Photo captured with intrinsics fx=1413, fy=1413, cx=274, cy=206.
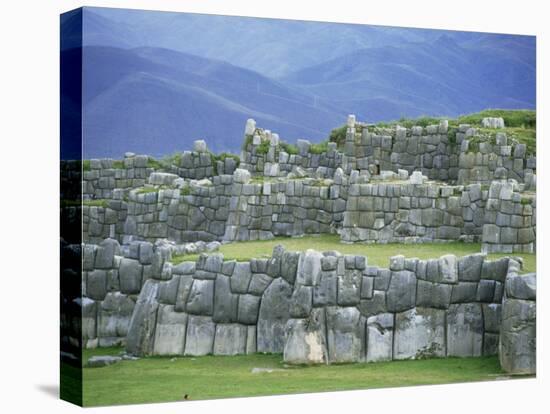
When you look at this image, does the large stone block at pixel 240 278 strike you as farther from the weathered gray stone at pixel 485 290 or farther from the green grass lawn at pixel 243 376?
the weathered gray stone at pixel 485 290

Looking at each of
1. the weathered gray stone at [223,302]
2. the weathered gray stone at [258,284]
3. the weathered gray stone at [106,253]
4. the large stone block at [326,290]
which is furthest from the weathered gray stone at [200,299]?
the large stone block at [326,290]

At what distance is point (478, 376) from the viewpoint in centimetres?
2356

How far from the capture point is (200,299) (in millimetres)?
22438

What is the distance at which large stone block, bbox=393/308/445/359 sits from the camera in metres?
23.2

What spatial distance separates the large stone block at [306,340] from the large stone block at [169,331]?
5.46 ft

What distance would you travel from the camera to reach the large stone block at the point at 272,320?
22578 mm

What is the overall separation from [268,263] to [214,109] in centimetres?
264

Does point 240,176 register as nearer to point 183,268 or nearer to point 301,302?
point 183,268

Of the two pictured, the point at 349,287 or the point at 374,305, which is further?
the point at 374,305

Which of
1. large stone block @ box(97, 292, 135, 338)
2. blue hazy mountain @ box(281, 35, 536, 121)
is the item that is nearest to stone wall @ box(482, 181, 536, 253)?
blue hazy mountain @ box(281, 35, 536, 121)

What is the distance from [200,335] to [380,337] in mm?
2973

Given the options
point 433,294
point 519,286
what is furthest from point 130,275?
point 519,286

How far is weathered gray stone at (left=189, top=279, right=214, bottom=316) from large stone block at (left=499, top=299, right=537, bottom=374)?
16.1 ft

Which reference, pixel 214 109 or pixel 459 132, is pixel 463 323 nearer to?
pixel 459 132
